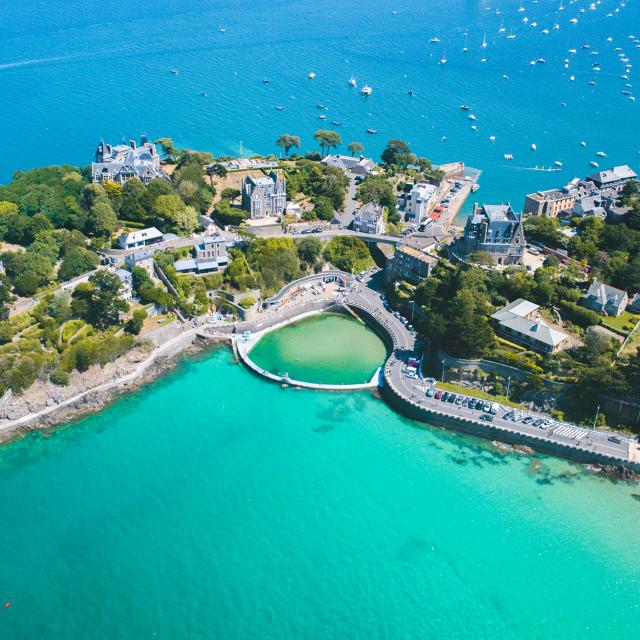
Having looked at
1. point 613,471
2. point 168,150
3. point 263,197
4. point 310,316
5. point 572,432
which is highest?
point 168,150

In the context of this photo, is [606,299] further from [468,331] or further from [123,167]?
[123,167]

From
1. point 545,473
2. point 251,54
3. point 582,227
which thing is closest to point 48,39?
point 251,54

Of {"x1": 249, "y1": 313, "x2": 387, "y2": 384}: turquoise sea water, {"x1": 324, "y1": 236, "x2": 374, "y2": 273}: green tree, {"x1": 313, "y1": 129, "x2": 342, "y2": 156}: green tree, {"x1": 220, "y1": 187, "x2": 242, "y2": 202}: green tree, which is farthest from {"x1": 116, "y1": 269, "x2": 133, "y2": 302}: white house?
{"x1": 313, "y1": 129, "x2": 342, "y2": 156}: green tree

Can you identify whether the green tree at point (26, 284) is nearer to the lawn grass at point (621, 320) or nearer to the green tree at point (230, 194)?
the green tree at point (230, 194)

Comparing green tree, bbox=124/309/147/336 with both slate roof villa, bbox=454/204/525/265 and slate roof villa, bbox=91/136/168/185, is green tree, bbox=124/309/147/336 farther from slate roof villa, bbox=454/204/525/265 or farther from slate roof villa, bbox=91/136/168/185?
slate roof villa, bbox=454/204/525/265

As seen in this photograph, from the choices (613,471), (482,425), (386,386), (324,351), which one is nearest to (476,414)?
(482,425)

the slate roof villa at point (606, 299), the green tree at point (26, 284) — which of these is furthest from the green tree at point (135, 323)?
the slate roof villa at point (606, 299)

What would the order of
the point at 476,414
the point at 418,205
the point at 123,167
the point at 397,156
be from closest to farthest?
the point at 476,414 < the point at 418,205 < the point at 123,167 < the point at 397,156
